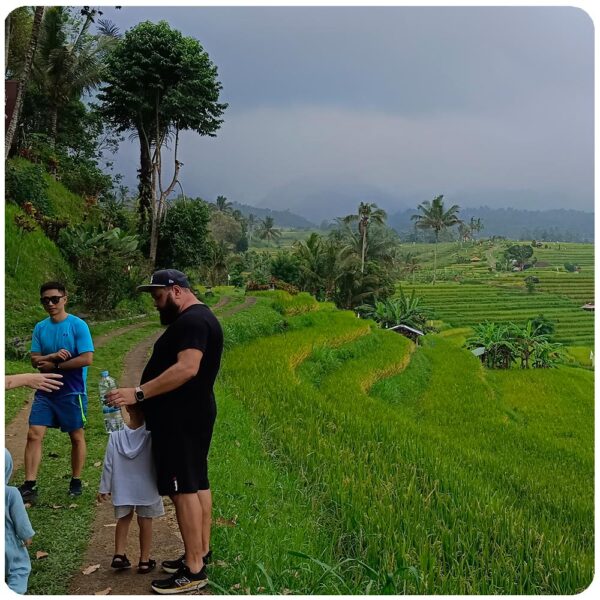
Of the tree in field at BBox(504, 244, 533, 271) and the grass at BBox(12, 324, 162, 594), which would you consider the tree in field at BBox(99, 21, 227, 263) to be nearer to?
the grass at BBox(12, 324, 162, 594)

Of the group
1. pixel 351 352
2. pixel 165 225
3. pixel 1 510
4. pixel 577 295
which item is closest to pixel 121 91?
pixel 165 225

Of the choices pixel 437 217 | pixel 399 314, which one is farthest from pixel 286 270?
pixel 437 217

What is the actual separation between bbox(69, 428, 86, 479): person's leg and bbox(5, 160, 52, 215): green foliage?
861 centimetres

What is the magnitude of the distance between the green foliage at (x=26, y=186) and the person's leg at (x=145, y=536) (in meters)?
9.58

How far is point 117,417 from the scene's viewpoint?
2.76 meters

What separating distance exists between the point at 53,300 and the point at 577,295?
50.8m

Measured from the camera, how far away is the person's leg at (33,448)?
3.12 metres

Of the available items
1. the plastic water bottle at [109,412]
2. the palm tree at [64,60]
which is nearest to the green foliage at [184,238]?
the palm tree at [64,60]

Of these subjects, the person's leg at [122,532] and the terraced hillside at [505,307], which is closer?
the person's leg at [122,532]

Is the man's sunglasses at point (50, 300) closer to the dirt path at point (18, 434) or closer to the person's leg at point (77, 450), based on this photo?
the person's leg at point (77, 450)

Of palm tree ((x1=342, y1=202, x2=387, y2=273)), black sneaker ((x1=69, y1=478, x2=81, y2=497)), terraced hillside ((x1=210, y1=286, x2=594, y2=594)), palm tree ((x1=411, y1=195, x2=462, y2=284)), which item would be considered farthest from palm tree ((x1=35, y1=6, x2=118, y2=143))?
palm tree ((x1=411, y1=195, x2=462, y2=284))

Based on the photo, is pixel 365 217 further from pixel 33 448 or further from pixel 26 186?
pixel 33 448

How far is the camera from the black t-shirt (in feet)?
7.25

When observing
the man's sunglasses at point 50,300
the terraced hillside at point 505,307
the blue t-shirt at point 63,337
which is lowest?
the terraced hillside at point 505,307
